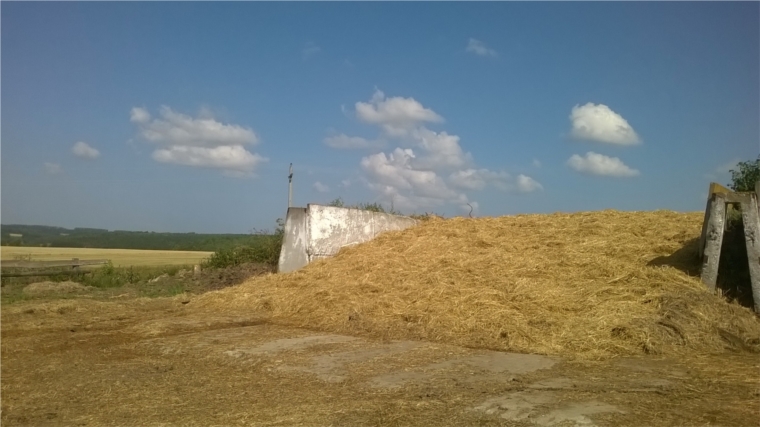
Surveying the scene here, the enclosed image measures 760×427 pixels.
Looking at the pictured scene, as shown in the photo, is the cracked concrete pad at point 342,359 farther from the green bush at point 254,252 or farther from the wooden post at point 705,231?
the green bush at point 254,252

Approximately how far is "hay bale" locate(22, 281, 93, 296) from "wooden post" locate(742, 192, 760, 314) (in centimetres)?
1360

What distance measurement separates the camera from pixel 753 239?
26.7ft

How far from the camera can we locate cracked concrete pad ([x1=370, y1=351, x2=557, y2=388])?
19.4 ft

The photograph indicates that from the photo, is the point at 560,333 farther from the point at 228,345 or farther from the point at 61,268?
the point at 61,268

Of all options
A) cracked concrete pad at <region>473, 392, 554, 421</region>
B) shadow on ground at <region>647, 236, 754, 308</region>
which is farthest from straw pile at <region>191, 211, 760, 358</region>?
cracked concrete pad at <region>473, 392, 554, 421</region>

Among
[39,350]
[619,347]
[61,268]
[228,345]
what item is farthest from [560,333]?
[61,268]

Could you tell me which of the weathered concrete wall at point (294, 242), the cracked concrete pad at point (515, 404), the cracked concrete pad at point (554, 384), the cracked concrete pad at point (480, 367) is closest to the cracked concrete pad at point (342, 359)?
the cracked concrete pad at point (480, 367)

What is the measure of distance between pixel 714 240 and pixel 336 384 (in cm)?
567

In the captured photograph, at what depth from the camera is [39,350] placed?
7656 mm

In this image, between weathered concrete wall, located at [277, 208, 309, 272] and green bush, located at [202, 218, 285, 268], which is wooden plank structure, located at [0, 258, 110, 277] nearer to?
green bush, located at [202, 218, 285, 268]

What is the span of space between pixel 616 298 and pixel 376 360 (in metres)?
3.58

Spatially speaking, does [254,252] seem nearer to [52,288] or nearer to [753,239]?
[52,288]

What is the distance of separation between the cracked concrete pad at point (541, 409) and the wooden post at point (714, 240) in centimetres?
439

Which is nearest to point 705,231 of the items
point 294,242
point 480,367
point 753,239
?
point 753,239
